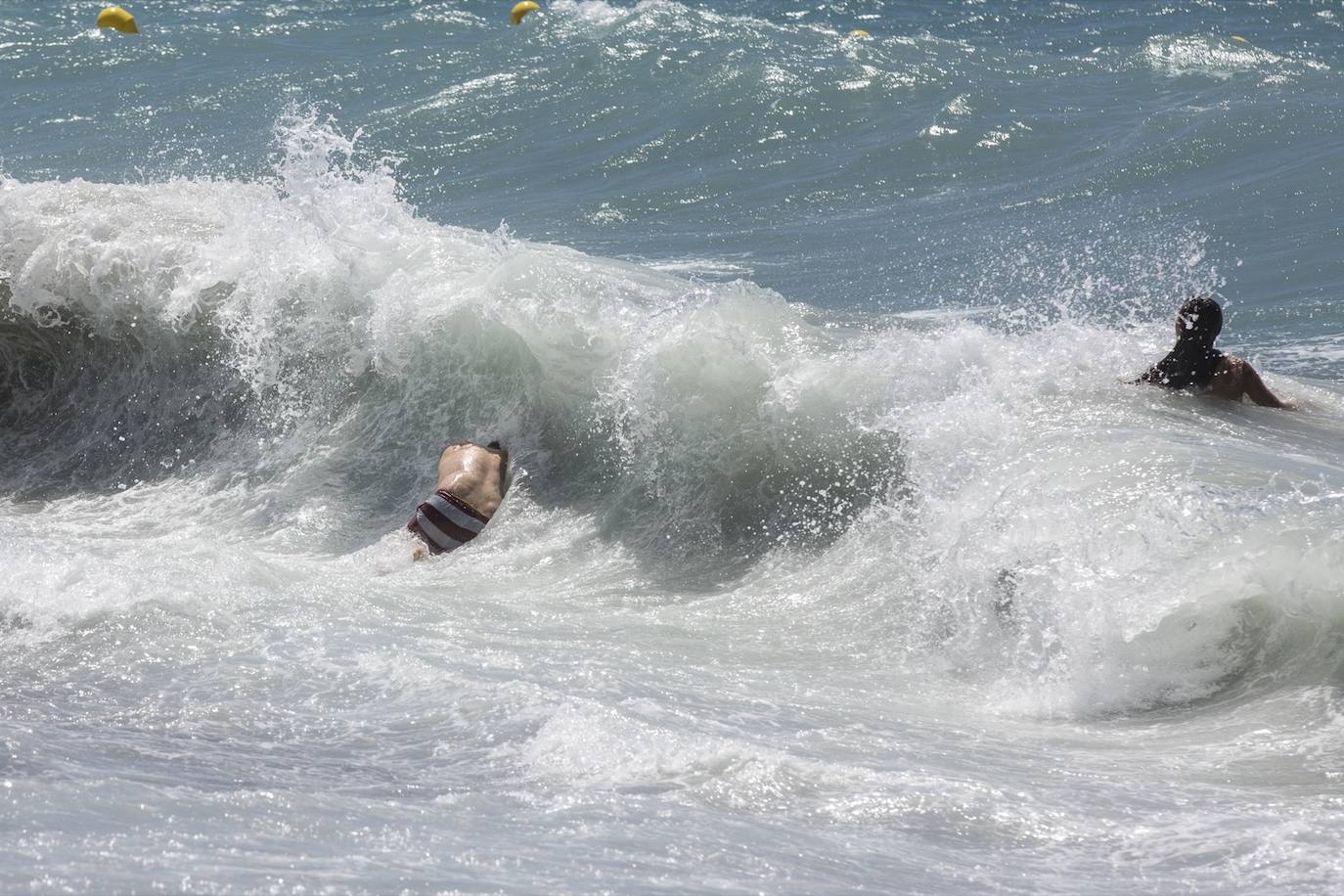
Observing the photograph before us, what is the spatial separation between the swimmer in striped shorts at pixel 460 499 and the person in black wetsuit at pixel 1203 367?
332cm

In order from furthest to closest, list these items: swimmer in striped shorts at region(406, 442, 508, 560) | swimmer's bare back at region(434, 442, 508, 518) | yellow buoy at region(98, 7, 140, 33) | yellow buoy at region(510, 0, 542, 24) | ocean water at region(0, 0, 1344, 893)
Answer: yellow buoy at region(98, 7, 140, 33), yellow buoy at region(510, 0, 542, 24), swimmer's bare back at region(434, 442, 508, 518), swimmer in striped shorts at region(406, 442, 508, 560), ocean water at region(0, 0, 1344, 893)

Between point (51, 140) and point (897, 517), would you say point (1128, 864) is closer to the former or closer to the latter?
point (897, 517)

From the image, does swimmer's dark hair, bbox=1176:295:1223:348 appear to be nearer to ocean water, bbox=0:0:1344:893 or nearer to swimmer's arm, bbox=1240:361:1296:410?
swimmer's arm, bbox=1240:361:1296:410

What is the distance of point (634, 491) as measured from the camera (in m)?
7.50

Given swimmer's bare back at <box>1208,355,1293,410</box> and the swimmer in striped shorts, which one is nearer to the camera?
the swimmer in striped shorts

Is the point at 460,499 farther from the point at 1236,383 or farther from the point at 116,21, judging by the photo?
the point at 116,21

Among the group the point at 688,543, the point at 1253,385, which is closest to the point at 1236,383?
the point at 1253,385

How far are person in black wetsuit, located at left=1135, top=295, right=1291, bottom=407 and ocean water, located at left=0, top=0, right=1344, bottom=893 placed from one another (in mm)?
227

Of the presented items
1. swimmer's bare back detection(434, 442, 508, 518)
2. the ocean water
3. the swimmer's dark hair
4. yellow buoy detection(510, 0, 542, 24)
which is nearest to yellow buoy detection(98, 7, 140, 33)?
yellow buoy detection(510, 0, 542, 24)

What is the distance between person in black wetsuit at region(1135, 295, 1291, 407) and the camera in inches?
305

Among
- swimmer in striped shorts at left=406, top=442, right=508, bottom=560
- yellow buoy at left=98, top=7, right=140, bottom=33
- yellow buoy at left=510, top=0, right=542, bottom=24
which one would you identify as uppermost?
yellow buoy at left=510, top=0, right=542, bottom=24

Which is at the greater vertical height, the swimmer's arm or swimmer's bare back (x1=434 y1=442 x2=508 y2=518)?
the swimmer's arm

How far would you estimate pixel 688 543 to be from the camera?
7070 millimetres

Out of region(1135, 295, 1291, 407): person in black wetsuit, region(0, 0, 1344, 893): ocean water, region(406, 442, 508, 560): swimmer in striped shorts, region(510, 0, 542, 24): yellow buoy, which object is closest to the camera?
region(0, 0, 1344, 893): ocean water
